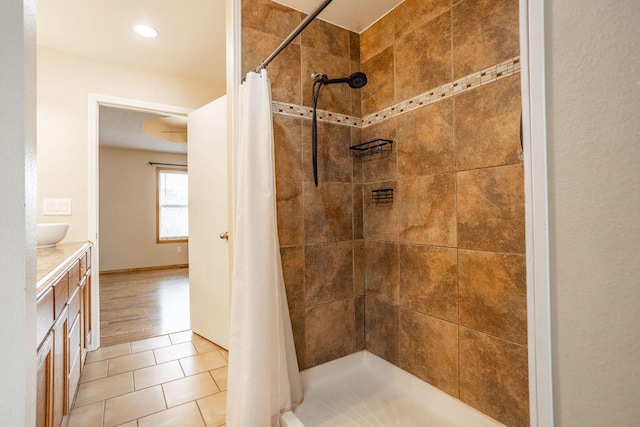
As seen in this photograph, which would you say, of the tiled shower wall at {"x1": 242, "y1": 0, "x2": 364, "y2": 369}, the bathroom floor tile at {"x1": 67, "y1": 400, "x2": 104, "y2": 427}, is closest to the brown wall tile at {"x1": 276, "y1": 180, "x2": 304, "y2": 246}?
the tiled shower wall at {"x1": 242, "y1": 0, "x2": 364, "y2": 369}

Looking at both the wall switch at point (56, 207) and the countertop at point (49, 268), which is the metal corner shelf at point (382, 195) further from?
the wall switch at point (56, 207)

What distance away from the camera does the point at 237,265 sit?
4.74ft

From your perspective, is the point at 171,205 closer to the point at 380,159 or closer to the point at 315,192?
the point at 315,192

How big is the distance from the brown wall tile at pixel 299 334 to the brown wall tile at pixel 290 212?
45cm

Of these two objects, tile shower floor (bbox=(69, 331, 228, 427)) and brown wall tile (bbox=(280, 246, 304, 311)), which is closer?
tile shower floor (bbox=(69, 331, 228, 427))

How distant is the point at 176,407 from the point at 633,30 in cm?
229

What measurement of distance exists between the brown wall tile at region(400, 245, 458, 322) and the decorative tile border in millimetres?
Answer: 831

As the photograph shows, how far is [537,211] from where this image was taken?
0.48 metres

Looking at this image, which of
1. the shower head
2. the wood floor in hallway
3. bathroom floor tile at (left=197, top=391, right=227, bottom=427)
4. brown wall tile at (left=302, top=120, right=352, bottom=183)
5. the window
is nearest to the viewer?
bathroom floor tile at (left=197, top=391, right=227, bottom=427)

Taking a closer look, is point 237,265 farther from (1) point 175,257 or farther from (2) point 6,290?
(1) point 175,257

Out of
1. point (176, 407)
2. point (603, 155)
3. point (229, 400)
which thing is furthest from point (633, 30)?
point (176, 407)

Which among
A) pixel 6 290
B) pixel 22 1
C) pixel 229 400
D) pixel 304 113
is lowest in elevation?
pixel 229 400

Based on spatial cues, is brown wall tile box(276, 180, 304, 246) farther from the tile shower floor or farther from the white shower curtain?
the tile shower floor

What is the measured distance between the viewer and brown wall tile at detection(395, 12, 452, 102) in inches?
60.6
